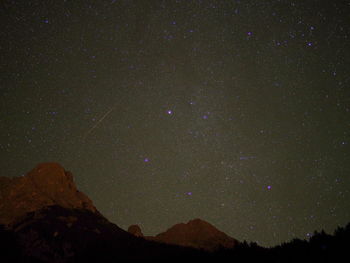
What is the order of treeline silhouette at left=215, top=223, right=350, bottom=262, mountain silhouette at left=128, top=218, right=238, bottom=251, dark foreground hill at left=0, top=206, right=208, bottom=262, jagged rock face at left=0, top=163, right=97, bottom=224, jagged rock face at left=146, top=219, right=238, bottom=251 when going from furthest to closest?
jagged rock face at left=146, top=219, right=238, bottom=251 → mountain silhouette at left=128, top=218, right=238, bottom=251 → jagged rock face at left=0, top=163, right=97, bottom=224 → dark foreground hill at left=0, top=206, right=208, bottom=262 → treeline silhouette at left=215, top=223, right=350, bottom=262

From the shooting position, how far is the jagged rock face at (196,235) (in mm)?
53322

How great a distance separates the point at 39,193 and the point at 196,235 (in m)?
38.4

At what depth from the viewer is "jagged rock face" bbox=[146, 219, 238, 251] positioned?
5332cm

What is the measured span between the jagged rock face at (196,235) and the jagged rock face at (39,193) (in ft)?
65.9

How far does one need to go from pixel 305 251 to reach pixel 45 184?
171 feet

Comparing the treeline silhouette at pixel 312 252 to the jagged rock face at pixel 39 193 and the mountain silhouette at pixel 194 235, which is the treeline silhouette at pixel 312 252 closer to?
the mountain silhouette at pixel 194 235

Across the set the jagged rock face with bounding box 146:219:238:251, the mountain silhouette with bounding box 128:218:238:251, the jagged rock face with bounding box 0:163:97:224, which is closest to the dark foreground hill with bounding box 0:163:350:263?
the jagged rock face with bounding box 0:163:97:224

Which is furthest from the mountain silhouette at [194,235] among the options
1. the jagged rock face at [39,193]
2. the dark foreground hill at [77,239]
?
the jagged rock face at [39,193]

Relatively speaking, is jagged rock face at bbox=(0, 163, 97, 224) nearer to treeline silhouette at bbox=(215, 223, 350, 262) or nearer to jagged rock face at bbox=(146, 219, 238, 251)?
jagged rock face at bbox=(146, 219, 238, 251)

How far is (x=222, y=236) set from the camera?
58.9 meters

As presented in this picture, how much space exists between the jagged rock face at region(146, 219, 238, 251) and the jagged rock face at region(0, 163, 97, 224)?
20100 mm

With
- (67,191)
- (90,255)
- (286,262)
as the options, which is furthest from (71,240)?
(286,262)

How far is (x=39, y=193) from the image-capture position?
48.0 meters

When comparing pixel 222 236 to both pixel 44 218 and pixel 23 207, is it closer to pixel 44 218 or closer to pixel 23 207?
pixel 44 218
